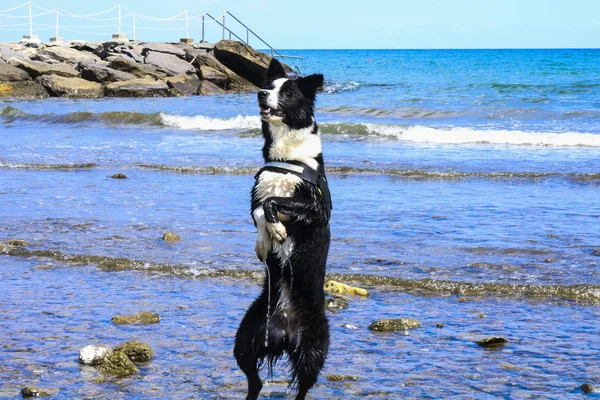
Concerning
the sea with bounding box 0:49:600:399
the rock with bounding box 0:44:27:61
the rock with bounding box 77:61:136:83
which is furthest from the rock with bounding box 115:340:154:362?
the rock with bounding box 0:44:27:61

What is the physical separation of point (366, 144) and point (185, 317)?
506 inches

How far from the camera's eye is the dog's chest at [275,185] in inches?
158

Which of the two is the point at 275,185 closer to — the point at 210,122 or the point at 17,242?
the point at 17,242

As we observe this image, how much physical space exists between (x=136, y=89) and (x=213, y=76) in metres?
5.63

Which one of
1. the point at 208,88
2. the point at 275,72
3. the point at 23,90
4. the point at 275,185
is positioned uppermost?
the point at 208,88

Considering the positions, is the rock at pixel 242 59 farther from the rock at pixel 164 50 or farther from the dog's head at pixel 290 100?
the dog's head at pixel 290 100

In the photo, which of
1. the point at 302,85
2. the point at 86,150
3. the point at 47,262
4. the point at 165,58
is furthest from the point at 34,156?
the point at 165,58

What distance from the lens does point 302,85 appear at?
407 centimetres

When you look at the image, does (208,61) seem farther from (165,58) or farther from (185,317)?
(185,317)

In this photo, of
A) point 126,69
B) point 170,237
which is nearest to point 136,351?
point 170,237

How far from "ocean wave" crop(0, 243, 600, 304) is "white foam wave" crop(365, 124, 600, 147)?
1204 centimetres

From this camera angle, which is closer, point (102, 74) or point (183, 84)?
point (102, 74)

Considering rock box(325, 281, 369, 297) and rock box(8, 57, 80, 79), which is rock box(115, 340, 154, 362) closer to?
rock box(325, 281, 369, 297)

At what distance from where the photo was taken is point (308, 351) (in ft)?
13.3
